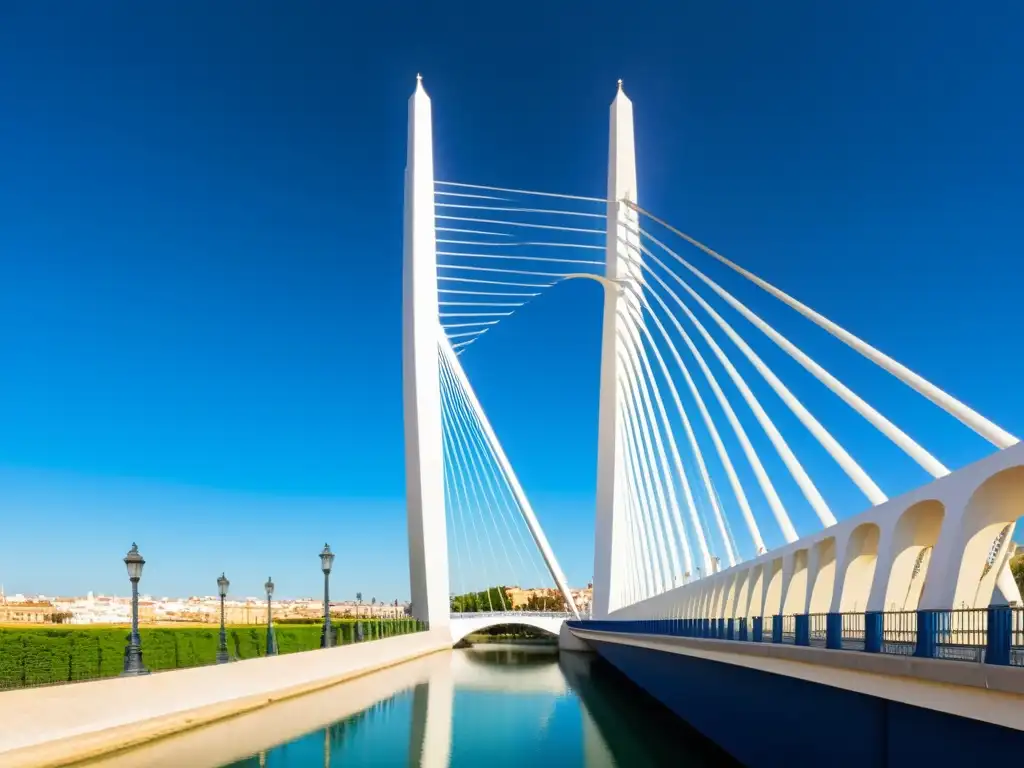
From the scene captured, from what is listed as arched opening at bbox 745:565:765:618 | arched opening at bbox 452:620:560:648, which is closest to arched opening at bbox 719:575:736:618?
arched opening at bbox 745:565:765:618

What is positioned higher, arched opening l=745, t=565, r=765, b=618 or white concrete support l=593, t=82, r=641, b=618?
white concrete support l=593, t=82, r=641, b=618

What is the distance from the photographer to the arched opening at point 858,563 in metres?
10.6

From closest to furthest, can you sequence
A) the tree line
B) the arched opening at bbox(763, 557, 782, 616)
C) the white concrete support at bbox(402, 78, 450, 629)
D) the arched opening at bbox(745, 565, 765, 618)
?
the arched opening at bbox(763, 557, 782, 616) → the arched opening at bbox(745, 565, 765, 618) → the white concrete support at bbox(402, 78, 450, 629) → the tree line

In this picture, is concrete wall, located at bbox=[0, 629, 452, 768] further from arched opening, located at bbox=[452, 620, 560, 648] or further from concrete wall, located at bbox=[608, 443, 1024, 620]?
arched opening, located at bbox=[452, 620, 560, 648]

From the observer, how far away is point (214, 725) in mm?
16875

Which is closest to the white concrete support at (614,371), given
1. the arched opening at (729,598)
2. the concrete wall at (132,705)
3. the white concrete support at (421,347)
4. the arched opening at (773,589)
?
the white concrete support at (421,347)

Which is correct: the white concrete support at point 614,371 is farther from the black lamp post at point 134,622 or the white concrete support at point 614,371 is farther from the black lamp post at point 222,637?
the black lamp post at point 134,622

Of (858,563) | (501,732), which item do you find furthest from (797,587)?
(501,732)

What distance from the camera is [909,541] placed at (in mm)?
9367

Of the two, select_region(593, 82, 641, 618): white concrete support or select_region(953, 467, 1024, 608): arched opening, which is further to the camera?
select_region(593, 82, 641, 618): white concrete support

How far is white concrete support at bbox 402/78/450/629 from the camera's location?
38.6 metres

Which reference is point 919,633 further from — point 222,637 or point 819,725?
point 222,637

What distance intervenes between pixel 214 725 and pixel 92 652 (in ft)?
8.85

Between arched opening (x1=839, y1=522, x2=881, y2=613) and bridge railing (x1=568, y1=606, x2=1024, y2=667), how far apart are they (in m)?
0.47
